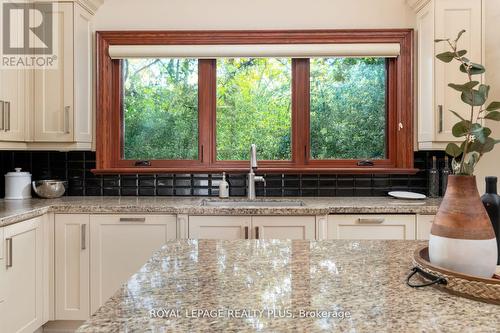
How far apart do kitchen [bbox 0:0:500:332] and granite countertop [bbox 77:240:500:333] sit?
1.24m

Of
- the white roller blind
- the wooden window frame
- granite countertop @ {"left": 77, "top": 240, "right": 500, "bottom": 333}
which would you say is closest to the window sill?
the wooden window frame

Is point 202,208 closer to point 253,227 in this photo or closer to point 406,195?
point 253,227

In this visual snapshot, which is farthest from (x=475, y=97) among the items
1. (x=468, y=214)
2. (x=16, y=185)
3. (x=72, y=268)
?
(x=16, y=185)

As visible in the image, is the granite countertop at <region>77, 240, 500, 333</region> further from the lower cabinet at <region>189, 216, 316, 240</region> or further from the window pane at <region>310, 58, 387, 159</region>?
the window pane at <region>310, 58, 387, 159</region>

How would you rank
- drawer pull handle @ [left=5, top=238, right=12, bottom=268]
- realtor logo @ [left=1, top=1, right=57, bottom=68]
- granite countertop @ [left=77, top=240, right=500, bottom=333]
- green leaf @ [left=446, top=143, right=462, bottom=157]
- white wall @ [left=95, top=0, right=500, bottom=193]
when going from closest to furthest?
granite countertop @ [left=77, top=240, right=500, bottom=333] → green leaf @ [left=446, top=143, right=462, bottom=157] → drawer pull handle @ [left=5, top=238, right=12, bottom=268] → realtor logo @ [left=1, top=1, right=57, bottom=68] → white wall @ [left=95, top=0, right=500, bottom=193]

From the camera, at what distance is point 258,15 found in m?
2.98

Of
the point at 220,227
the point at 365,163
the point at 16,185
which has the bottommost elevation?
the point at 220,227

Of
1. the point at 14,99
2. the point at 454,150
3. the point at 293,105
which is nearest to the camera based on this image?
the point at 454,150

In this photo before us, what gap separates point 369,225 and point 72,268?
193 cm

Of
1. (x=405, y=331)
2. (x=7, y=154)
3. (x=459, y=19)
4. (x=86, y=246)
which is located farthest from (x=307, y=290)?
(x=7, y=154)

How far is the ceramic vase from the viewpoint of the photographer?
0.88 m

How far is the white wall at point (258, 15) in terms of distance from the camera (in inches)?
117

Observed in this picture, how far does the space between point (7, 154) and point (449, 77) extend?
3306mm

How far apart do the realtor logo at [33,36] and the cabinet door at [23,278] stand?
3.71 feet
